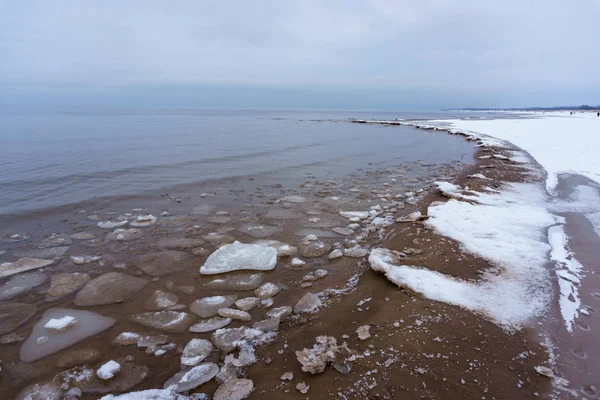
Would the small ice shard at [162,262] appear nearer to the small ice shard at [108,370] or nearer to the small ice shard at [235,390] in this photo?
the small ice shard at [108,370]

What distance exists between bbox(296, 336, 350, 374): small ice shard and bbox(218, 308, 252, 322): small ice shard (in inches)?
39.2

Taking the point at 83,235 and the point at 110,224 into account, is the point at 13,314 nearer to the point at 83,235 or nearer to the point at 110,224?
the point at 83,235

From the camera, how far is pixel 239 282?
179 inches

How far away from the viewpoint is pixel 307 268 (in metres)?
4.97

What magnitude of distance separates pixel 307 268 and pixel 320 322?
1505 mm

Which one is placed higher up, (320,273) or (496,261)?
(496,261)

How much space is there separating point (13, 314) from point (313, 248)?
4.37 meters

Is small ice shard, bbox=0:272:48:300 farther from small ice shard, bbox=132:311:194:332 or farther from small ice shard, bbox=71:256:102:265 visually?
small ice shard, bbox=132:311:194:332

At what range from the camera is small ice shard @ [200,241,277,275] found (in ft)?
15.9

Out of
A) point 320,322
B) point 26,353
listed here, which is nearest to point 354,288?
point 320,322

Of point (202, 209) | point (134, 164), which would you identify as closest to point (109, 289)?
point (202, 209)

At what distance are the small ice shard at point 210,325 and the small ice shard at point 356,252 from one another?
2.50 metres

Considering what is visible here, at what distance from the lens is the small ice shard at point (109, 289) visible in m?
4.11

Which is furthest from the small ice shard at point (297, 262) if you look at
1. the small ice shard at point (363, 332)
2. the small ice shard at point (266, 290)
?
the small ice shard at point (363, 332)
